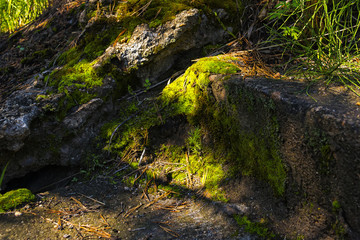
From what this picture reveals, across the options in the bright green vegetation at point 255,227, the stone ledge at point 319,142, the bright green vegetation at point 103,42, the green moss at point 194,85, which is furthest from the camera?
the bright green vegetation at point 103,42

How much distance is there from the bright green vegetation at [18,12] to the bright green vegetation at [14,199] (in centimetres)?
423

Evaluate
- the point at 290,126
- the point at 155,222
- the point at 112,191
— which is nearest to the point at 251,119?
the point at 290,126

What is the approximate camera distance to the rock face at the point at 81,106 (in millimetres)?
2576

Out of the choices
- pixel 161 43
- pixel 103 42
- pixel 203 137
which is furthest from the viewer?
pixel 103 42

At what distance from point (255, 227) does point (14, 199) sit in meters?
1.95

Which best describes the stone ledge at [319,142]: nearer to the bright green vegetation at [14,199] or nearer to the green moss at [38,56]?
the bright green vegetation at [14,199]

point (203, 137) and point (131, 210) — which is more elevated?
point (203, 137)

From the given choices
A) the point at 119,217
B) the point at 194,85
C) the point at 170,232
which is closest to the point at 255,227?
the point at 170,232

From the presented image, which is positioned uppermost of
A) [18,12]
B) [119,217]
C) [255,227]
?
[18,12]

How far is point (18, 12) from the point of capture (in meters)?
5.20

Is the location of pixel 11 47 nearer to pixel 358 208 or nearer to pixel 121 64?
pixel 121 64

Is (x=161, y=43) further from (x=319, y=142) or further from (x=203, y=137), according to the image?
(x=319, y=142)

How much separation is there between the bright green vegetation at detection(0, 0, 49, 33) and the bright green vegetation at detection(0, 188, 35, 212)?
13.9ft

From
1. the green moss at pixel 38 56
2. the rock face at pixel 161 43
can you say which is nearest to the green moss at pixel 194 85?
the rock face at pixel 161 43
